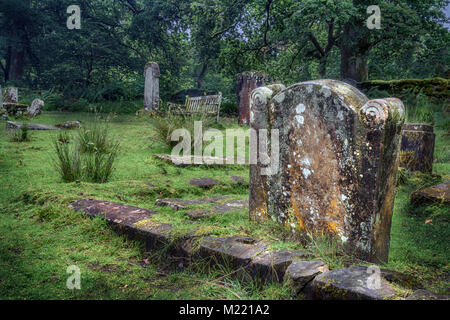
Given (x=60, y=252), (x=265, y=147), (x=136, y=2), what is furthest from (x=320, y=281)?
(x=136, y=2)

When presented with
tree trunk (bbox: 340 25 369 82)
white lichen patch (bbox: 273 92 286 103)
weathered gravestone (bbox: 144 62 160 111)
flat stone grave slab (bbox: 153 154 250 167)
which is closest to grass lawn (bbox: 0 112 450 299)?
flat stone grave slab (bbox: 153 154 250 167)

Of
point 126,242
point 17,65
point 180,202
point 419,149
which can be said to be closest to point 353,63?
point 419,149

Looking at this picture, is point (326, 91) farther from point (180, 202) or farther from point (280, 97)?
point (180, 202)

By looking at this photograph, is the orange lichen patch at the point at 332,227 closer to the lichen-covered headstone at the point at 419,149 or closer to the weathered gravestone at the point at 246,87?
the lichen-covered headstone at the point at 419,149

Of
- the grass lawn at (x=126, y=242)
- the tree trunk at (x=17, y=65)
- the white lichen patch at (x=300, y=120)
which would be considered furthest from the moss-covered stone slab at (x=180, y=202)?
the tree trunk at (x=17, y=65)

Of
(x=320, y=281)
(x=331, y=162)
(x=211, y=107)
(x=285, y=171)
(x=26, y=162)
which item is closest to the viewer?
(x=320, y=281)

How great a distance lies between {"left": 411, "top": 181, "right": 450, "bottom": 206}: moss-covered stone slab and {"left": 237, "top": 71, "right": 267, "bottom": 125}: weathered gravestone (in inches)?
278

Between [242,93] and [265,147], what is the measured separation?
27.1ft

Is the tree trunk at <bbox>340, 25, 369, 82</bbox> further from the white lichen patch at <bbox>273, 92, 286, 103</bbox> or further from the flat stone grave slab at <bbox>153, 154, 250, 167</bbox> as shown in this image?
the white lichen patch at <bbox>273, 92, 286, 103</bbox>

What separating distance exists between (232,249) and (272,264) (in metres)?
0.34

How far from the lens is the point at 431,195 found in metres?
3.93

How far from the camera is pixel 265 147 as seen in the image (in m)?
3.04
